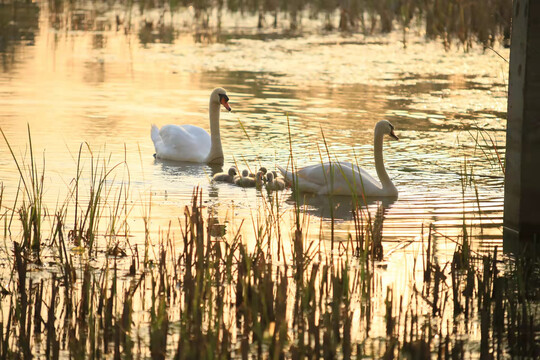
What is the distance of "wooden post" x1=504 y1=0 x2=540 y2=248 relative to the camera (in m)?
6.19

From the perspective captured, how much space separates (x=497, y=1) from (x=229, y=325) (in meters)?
16.9

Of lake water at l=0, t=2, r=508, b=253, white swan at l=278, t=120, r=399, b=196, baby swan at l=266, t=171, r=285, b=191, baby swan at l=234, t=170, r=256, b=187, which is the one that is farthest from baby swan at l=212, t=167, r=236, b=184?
white swan at l=278, t=120, r=399, b=196

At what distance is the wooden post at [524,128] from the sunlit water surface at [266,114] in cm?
25

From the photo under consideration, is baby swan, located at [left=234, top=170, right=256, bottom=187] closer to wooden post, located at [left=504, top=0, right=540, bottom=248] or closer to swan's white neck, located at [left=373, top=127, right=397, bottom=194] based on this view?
swan's white neck, located at [left=373, top=127, right=397, bottom=194]

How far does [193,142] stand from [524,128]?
193 inches

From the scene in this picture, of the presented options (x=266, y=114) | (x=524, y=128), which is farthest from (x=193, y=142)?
(x=524, y=128)

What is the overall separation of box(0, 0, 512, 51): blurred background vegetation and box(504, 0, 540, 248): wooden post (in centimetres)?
1179

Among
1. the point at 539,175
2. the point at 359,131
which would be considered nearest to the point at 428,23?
the point at 359,131

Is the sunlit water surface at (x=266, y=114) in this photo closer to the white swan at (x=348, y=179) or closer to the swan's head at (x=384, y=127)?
the white swan at (x=348, y=179)

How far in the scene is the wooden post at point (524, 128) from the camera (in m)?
6.19

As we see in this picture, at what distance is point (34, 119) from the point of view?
11953 mm

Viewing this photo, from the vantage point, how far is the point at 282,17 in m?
25.5

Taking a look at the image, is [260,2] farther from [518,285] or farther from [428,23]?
[518,285]

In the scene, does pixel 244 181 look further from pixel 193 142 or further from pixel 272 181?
pixel 193 142
